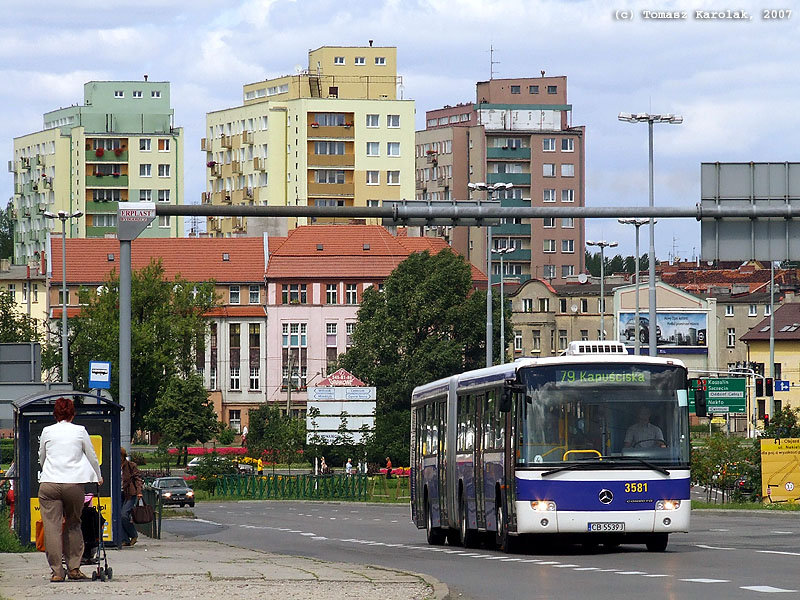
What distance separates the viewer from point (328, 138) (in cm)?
15775

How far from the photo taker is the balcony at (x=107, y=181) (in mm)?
166250

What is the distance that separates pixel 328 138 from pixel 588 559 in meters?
136

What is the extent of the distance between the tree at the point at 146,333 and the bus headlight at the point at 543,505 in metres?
87.3

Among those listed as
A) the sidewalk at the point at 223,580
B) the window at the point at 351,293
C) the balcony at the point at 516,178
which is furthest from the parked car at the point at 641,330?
the sidewalk at the point at 223,580

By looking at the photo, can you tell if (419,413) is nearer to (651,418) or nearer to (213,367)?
(651,418)

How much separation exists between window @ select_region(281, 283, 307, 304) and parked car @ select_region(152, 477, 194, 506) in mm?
75244

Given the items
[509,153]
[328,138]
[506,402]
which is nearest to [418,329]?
[328,138]

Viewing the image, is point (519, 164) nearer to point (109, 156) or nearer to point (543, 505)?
point (109, 156)

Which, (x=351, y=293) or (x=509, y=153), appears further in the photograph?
(x=509, y=153)

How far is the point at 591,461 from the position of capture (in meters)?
24.3

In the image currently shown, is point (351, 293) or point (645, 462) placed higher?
point (351, 293)

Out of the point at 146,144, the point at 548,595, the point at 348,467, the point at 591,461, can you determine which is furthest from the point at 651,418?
the point at 146,144

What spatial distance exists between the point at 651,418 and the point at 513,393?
Answer: 6.14ft

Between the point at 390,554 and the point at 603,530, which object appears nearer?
the point at 603,530
